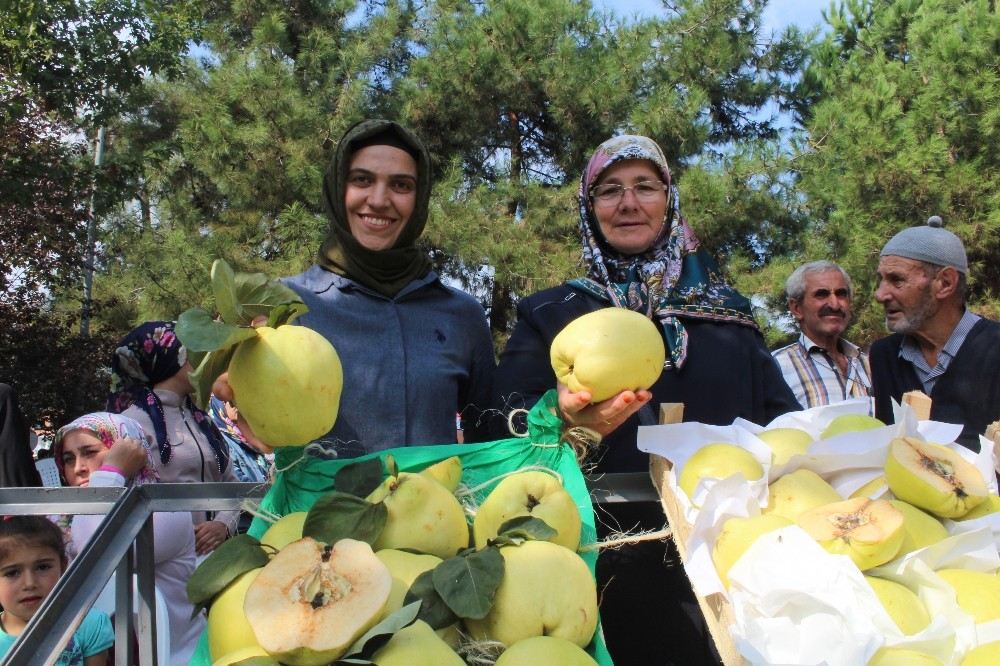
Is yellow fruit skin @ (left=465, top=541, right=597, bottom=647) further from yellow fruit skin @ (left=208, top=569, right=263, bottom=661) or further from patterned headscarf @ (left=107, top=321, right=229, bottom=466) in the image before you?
patterned headscarf @ (left=107, top=321, right=229, bottom=466)

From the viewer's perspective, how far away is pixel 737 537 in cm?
132

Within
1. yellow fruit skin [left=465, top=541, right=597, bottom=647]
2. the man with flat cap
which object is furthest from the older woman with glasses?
the man with flat cap

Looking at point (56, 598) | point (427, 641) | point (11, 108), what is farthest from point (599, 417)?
point (11, 108)

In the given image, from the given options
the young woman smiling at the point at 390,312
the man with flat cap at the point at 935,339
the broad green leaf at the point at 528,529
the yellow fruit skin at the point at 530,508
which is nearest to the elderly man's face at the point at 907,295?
the man with flat cap at the point at 935,339

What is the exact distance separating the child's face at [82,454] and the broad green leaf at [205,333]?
1924mm

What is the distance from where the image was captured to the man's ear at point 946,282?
372 centimetres

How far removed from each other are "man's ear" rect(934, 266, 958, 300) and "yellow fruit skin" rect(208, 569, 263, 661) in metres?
3.42

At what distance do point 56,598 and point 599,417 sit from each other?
3.06 feet

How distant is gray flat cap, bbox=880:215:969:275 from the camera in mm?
3783

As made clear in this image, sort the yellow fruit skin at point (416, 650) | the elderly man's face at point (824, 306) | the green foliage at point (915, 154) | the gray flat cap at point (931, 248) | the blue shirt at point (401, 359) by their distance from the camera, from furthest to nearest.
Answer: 1. the green foliage at point (915, 154)
2. the elderly man's face at point (824, 306)
3. the gray flat cap at point (931, 248)
4. the blue shirt at point (401, 359)
5. the yellow fruit skin at point (416, 650)

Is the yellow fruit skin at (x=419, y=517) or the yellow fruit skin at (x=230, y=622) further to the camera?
the yellow fruit skin at (x=419, y=517)

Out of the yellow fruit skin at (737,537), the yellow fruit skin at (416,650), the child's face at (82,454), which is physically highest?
the yellow fruit skin at (737,537)

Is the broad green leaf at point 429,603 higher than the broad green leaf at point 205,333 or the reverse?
the reverse

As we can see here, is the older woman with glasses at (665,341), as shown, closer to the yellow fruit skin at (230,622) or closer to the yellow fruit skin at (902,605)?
the yellow fruit skin at (902,605)
